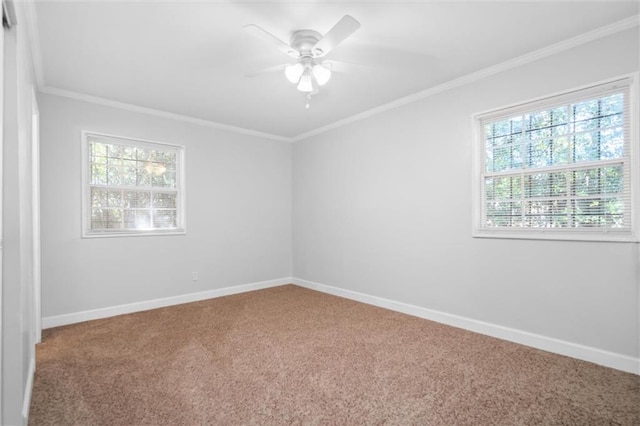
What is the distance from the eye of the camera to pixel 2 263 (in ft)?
4.93

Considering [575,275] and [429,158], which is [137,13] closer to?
[429,158]

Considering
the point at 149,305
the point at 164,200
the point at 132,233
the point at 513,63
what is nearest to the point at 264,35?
the point at 513,63

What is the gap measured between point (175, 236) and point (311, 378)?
9.47 ft

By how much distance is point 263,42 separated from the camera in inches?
99.6

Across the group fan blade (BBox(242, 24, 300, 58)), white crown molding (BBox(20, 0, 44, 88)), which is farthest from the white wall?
fan blade (BBox(242, 24, 300, 58))

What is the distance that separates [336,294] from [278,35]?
3433 mm

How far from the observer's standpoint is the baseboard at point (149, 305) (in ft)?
11.1

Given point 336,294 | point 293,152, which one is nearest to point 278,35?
point 293,152

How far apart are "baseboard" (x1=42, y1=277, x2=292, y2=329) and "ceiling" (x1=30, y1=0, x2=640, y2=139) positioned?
2.45 m

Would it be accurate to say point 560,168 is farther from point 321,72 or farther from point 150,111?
point 150,111

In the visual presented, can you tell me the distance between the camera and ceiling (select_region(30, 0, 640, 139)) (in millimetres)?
2143

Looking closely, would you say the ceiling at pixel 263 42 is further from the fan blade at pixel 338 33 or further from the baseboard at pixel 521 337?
the baseboard at pixel 521 337

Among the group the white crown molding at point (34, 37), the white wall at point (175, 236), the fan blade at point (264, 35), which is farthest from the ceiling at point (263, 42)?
the white wall at point (175, 236)

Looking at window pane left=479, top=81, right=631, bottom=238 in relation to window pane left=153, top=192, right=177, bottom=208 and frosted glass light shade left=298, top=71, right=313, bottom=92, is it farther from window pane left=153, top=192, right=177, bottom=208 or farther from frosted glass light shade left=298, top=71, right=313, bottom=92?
window pane left=153, top=192, right=177, bottom=208
